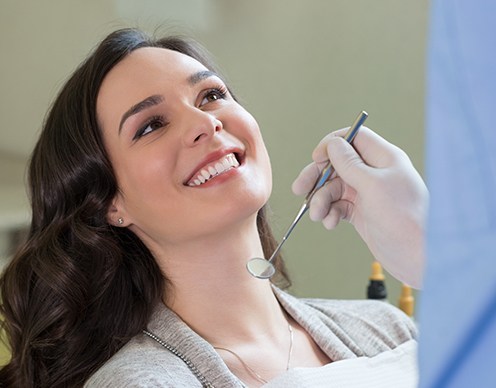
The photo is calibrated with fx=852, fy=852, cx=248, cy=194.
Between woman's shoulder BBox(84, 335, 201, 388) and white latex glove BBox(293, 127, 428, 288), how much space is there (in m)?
0.36

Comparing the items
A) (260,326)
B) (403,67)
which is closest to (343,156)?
(260,326)

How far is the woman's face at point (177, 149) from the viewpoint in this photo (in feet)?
4.44

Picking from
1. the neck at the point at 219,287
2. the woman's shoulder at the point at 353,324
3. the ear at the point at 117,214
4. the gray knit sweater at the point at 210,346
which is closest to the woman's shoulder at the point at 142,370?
the gray knit sweater at the point at 210,346

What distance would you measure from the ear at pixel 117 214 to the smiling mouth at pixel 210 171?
0.61 feet

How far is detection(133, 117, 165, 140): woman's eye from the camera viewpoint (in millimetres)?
1435

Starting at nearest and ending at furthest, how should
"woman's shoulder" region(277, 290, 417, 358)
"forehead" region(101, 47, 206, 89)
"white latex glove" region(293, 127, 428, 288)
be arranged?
"white latex glove" region(293, 127, 428, 288)
"forehead" region(101, 47, 206, 89)
"woman's shoulder" region(277, 290, 417, 358)

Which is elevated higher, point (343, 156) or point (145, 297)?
point (343, 156)

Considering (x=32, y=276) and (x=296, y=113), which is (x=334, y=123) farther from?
(x=32, y=276)

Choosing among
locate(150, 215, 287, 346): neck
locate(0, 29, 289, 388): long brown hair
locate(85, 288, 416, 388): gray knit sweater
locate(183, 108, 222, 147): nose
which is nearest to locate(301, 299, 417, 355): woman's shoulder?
locate(85, 288, 416, 388): gray knit sweater

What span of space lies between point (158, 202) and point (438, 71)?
1.00 meters

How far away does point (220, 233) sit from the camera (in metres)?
1.38

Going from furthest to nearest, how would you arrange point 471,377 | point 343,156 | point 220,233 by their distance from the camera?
1. point 220,233
2. point 343,156
3. point 471,377

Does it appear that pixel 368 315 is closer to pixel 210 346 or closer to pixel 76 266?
pixel 210 346

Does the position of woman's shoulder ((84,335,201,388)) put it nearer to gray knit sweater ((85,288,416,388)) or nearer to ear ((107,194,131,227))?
gray knit sweater ((85,288,416,388))
